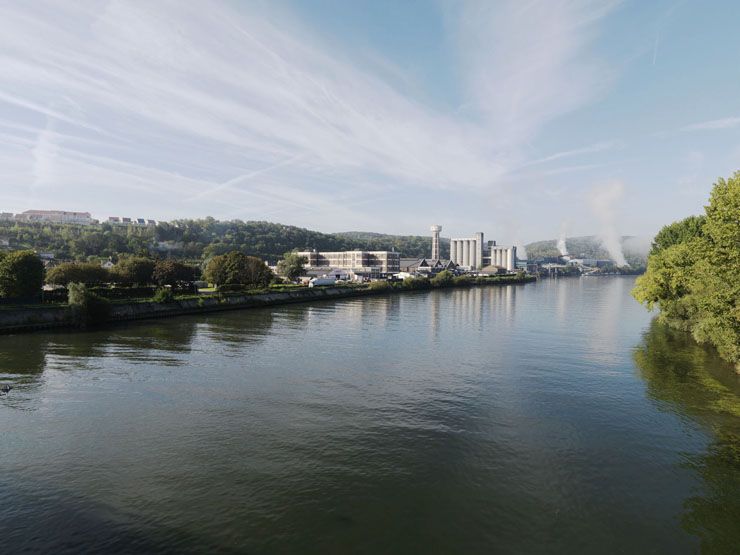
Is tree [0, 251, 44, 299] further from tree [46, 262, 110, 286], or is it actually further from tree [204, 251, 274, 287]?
tree [204, 251, 274, 287]

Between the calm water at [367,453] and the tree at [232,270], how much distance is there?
4166 centimetres

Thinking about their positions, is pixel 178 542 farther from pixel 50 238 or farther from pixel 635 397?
pixel 50 238

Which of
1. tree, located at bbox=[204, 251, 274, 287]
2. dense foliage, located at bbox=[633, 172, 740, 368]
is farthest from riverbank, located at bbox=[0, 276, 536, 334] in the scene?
dense foliage, located at bbox=[633, 172, 740, 368]

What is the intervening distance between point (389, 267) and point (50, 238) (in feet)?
394

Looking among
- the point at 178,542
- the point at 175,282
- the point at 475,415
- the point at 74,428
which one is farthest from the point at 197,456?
the point at 175,282

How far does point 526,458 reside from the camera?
56.7ft

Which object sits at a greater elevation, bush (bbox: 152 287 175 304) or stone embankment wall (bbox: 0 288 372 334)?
bush (bbox: 152 287 175 304)

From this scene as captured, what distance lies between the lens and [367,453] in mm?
17531

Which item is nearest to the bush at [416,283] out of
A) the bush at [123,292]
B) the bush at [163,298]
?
the bush at [123,292]

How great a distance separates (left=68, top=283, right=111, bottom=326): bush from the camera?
48.2 meters

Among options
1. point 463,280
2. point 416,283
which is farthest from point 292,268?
point 463,280

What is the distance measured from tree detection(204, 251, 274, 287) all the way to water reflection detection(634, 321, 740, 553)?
63.3m

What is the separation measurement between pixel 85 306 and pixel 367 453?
44.6 meters

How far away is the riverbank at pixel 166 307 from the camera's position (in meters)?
45.5
